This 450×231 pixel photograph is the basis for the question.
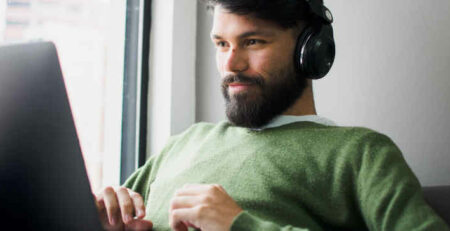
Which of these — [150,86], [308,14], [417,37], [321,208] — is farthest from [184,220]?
[150,86]

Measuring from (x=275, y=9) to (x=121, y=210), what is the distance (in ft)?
1.85

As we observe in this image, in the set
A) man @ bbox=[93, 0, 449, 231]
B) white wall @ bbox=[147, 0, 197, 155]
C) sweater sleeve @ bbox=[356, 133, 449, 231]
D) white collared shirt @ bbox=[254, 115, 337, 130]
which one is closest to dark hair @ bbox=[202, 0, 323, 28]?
man @ bbox=[93, 0, 449, 231]

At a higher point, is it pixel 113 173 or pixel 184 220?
pixel 184 220

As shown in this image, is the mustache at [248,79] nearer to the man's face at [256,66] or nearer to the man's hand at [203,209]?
the man's face at [256,66]

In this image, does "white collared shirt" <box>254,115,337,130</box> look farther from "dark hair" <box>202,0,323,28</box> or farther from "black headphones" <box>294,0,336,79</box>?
"dark hair" <box>202,0,323,28</box>

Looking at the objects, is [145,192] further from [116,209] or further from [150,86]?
[150,86]

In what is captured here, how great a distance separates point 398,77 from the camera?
3.67 feet

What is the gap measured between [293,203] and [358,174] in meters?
0.15

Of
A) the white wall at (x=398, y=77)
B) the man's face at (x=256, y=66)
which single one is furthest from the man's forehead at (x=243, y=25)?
the white wall at (x=398, y=77)

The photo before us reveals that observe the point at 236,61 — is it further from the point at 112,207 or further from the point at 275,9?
the point at 112,207

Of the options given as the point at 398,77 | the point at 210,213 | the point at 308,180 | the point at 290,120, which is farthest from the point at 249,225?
the point at 398,77

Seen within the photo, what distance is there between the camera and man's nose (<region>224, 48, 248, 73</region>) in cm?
100

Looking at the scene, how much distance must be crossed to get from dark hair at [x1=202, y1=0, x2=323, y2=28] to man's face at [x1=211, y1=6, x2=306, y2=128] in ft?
0.05

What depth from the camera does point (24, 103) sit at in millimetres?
443
